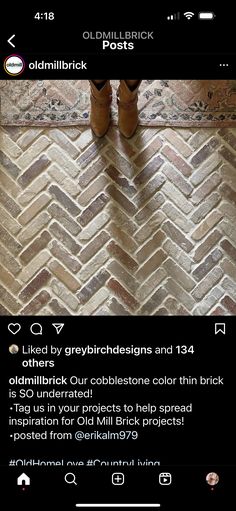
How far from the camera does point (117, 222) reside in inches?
88.8

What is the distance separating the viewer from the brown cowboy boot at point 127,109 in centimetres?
208

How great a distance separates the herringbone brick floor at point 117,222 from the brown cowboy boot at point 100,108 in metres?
0.04
